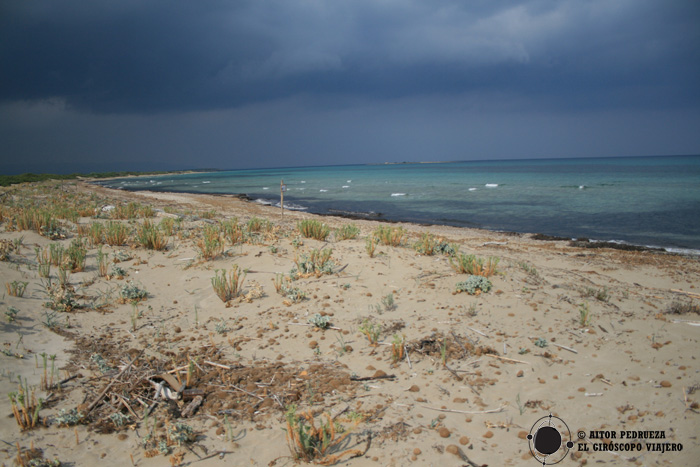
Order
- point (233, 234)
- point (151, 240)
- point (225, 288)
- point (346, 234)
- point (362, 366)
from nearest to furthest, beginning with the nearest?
point (362, 366), point (225, 288), point (151, 240), point (233, 234), point (346, 234)

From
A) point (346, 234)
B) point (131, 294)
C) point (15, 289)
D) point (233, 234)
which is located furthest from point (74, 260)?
point (346, 234)

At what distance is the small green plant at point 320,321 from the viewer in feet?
15.6

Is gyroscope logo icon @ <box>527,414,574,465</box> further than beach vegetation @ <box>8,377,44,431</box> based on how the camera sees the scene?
No

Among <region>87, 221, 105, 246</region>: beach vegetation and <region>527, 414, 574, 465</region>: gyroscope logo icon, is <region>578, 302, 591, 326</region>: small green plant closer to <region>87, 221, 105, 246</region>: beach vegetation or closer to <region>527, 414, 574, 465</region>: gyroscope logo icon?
<region>527, 414, 574, 465</region>: gyroscope logo icon

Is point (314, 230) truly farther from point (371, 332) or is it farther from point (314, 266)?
point (371, 332)

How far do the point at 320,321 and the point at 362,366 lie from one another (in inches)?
40.8

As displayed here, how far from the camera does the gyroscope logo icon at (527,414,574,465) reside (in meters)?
2.65

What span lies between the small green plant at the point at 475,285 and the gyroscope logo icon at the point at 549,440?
2654 mm

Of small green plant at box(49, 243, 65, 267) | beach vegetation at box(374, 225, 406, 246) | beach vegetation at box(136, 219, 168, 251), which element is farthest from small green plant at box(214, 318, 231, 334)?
beach vegetation at box(374, 225, 406, 246)

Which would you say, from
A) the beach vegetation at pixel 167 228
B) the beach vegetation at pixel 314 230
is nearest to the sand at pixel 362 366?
the beach vegetation at pixel 167 228

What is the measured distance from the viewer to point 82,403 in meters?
3.15

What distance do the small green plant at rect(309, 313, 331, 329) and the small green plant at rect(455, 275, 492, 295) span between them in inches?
91.2

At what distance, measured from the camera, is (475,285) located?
5.63 meters

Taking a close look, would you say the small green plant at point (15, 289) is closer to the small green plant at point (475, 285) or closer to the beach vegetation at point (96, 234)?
the beach vegetation at point (96, 234)
